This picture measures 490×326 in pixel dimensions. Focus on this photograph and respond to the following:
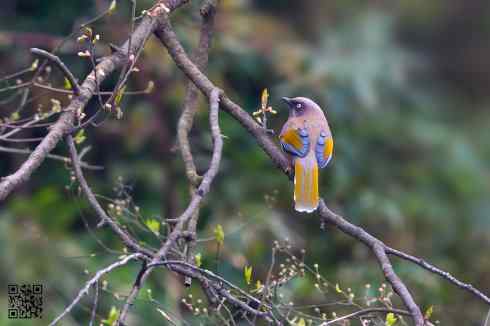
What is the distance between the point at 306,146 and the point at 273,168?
3.11 meters

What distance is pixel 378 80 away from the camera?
343 inches

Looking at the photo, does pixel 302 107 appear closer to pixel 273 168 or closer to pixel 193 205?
pixel 193 205

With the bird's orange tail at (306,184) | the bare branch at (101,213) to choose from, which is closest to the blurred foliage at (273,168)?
the bird's orange tail at (306,184)

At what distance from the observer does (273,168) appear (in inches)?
308

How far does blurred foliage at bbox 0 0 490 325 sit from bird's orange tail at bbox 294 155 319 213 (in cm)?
134

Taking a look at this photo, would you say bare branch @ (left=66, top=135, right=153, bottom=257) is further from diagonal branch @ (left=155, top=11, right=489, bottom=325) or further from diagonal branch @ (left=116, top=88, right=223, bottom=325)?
diagonal branch @ (left=155, top=11, right=489, bottom=325)

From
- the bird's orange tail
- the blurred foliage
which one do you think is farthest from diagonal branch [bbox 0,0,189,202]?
the blurred foliage

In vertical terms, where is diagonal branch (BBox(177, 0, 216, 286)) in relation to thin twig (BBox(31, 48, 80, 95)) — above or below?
above

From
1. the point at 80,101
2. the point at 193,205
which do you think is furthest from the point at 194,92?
the point at 193,205

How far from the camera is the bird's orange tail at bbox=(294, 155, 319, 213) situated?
4.05 m

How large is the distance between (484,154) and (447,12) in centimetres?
234

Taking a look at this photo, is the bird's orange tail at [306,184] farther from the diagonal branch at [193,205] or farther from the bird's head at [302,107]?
the diagonal branch at [193,205]

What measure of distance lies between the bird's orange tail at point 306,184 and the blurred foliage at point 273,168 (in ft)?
4.41

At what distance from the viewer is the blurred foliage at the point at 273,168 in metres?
6.61
